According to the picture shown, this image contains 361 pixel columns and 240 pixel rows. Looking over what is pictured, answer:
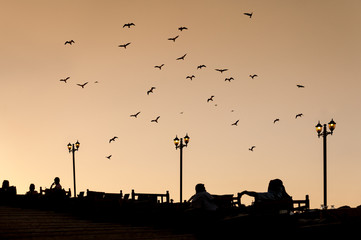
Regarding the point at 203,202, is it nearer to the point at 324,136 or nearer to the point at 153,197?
the point at 153,197

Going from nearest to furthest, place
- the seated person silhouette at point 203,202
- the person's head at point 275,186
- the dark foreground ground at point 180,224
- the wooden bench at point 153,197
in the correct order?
the dark foreground ground at point 180,224
the person's head at point 275,186
the seated person silhouette at point 203,202
the wooden bench at point 153,197

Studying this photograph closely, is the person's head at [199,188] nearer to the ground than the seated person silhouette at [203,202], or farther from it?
farther from it

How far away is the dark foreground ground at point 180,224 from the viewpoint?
441 inches

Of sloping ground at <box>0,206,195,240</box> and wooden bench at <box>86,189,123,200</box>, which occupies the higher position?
wooden bench at <box>86,189,123,200</box>

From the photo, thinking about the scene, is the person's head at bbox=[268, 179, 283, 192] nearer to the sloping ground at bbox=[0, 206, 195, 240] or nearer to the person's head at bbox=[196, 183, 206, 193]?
the person's head at bbox=[196, 183, 206, 193]

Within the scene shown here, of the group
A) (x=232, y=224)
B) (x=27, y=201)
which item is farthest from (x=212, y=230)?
(x=27, y=201)

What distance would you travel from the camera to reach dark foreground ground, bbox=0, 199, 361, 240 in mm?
11203

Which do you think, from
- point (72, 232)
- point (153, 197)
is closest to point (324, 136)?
point (153, 197)

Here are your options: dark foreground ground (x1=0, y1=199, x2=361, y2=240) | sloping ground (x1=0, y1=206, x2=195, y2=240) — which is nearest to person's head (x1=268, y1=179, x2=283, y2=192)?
dark foreground ground (x1=0, y1=199, x2=361, y2=240)

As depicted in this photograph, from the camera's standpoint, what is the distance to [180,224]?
17.2m

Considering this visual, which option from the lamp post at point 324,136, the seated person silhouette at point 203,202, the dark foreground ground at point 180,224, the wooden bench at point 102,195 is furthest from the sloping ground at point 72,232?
the lamp post at point 324,136

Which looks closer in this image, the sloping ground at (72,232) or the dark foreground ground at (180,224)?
the dark foreground ground at (180,224)

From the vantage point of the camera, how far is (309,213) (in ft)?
47.4

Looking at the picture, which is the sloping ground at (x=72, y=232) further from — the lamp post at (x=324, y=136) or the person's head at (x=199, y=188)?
the lamp post at (x=324, y=136)
